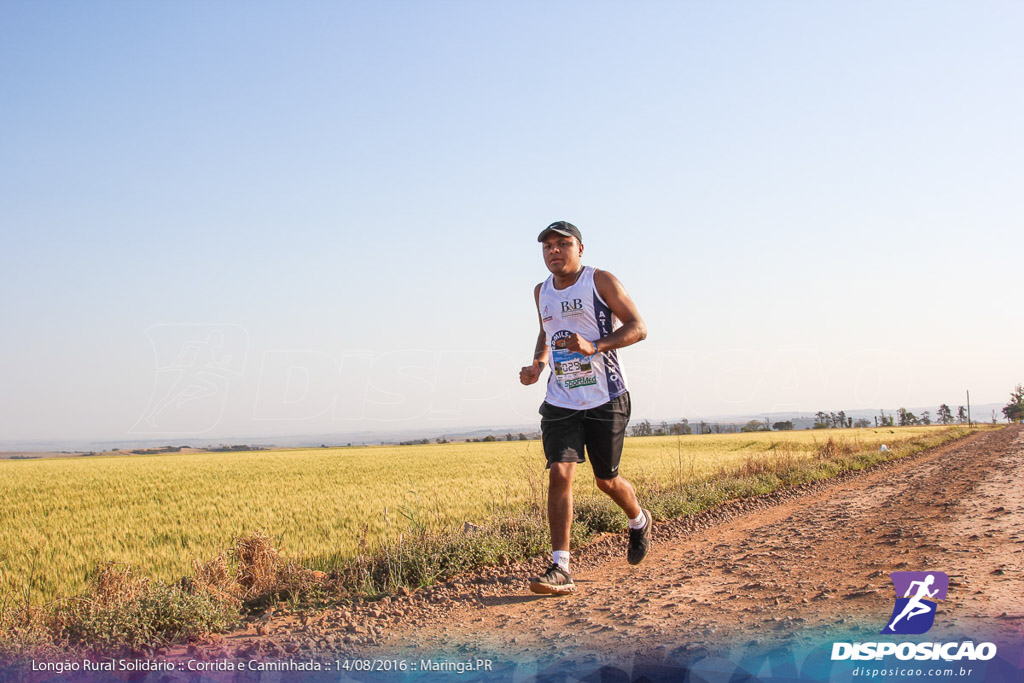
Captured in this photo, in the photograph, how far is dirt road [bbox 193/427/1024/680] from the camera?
2795 mm

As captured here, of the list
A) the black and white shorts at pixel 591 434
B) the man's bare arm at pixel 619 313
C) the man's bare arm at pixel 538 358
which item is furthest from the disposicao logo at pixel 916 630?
the man's bare arm at pixel 538 358

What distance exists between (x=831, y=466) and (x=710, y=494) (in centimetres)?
563

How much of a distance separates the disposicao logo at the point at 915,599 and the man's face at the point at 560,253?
257cm

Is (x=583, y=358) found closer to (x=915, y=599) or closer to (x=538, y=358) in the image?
(x=538, y=358)

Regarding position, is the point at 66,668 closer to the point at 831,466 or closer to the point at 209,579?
the point at 209,579

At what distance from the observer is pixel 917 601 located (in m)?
3.04

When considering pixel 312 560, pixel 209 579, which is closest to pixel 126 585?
pixel 209 579

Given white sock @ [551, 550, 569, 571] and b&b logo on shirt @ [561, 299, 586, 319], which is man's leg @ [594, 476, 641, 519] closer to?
white sock @ [551, 550, 569, 571]

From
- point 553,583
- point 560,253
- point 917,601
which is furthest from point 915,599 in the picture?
point 560,253

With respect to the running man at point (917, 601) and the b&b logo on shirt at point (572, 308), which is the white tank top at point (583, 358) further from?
the running man at point (917, 601)

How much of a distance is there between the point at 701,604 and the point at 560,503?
1085 millimetres

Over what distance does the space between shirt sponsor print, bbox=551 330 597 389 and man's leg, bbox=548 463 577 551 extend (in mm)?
537

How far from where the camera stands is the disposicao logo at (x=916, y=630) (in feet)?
8.09

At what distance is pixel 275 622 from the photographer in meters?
3.77
